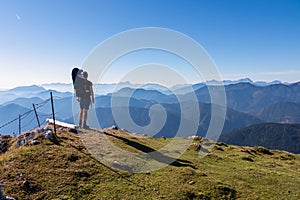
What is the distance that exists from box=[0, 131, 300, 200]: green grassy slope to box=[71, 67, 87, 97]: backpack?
4.34m

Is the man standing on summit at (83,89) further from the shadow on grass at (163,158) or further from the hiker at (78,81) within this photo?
the shadow on grass at (163,158)

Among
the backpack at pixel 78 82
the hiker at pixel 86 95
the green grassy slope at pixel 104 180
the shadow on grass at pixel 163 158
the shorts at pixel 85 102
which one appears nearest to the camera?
the green grassy slope at pixel 104 180

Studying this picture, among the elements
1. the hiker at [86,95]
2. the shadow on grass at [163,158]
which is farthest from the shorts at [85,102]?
the shadow on grass at [163,158]

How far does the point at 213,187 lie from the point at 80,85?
13.5m

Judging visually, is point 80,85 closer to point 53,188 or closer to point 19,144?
point 19,144

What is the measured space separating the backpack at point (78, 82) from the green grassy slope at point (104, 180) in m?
4.34

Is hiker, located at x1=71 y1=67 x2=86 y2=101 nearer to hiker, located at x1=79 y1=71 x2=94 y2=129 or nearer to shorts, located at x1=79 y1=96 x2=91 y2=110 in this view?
hiker, located at x1=79 y1=71 x2=94 y2=129

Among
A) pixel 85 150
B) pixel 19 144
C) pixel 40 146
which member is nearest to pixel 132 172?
pixel 85 150

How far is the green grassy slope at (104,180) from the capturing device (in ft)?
44.0

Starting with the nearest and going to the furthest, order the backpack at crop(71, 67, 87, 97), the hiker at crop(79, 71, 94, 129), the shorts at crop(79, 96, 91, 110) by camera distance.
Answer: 1. the backpack at crop(71, 67, 87, 97)
2. the hiker at crop(79, 71, 94, 129)
3. the shorts at crop(79, 96, 91, 110)

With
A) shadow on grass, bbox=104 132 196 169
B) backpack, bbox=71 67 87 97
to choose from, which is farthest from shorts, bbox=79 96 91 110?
shadow on grass, bbox=104 132 196 169

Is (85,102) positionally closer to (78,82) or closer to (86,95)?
(86,95)

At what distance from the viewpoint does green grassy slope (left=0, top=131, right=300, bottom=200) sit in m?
13.4

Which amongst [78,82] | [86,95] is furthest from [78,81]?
[86,95]
